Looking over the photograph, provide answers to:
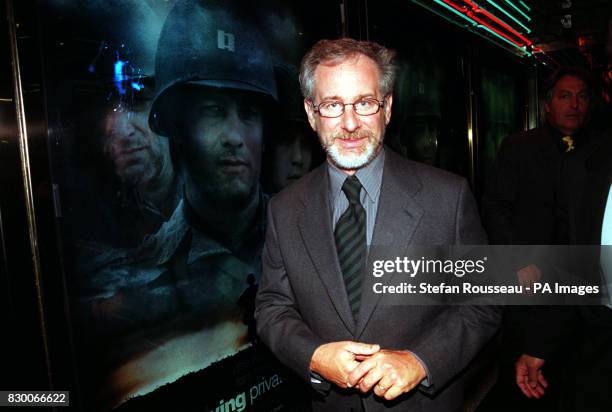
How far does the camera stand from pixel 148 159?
1.88 metres

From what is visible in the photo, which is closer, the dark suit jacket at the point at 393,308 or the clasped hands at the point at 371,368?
the clasped hands at the point at 371,368

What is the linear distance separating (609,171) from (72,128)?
1.88 meters

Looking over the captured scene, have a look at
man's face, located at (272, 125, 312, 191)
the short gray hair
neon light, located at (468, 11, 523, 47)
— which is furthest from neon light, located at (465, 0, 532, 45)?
the short gray hair

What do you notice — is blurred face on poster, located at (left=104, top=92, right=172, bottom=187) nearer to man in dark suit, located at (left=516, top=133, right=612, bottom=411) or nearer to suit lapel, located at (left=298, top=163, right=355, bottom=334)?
suit lapel, located at (left=298, top=163, right=355, bottom=334)

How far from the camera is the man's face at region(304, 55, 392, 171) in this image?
148cm

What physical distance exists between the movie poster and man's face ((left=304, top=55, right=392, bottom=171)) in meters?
0.81

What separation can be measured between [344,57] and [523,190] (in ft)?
8.01

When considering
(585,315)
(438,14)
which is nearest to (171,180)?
(585,315)

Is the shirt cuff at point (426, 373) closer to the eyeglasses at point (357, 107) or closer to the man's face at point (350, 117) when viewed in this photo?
the man's face at point (350, 117)

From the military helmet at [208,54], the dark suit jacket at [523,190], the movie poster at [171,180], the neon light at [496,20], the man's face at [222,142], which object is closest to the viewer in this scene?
the movie poster at [171,180]

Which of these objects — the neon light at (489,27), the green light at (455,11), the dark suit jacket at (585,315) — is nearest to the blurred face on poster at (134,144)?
the dark suit jacket at (585,315)

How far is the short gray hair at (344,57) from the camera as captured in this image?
149 centimetres

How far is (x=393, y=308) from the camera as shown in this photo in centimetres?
139

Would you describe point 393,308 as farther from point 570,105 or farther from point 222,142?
point 570,105
